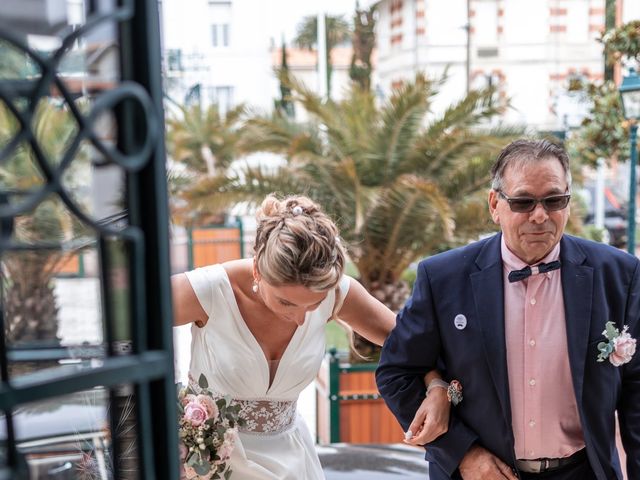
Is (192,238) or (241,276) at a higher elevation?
(241,276)

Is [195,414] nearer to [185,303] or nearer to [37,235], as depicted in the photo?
[185,303]

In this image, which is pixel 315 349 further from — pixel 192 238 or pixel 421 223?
pixel 192 238

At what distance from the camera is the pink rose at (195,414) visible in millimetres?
2682

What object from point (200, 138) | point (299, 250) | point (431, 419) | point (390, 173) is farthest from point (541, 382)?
point (200, 138)

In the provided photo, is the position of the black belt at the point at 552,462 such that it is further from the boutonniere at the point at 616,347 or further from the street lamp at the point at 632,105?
the street lamp at the point at 632,105

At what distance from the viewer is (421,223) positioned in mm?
8625

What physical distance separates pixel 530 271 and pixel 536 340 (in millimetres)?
218

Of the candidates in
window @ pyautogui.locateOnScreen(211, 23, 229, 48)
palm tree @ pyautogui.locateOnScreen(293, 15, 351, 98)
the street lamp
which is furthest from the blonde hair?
window @ pyautogui.locateOnScreen(211, 23, 229, 48)

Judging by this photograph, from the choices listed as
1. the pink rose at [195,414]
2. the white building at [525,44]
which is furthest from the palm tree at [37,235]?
the white building at [525,44]

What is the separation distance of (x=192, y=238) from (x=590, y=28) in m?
23.0

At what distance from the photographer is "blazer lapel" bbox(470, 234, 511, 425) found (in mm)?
2613

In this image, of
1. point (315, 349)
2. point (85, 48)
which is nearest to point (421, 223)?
point (315, 349)

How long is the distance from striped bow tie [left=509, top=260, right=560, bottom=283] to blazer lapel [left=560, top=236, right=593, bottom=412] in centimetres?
7

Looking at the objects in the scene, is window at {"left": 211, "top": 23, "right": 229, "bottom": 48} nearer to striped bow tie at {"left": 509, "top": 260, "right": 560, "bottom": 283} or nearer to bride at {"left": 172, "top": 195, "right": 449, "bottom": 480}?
bride at {"left": 172, "top": 195, "right": 449, "bottom": 480}
